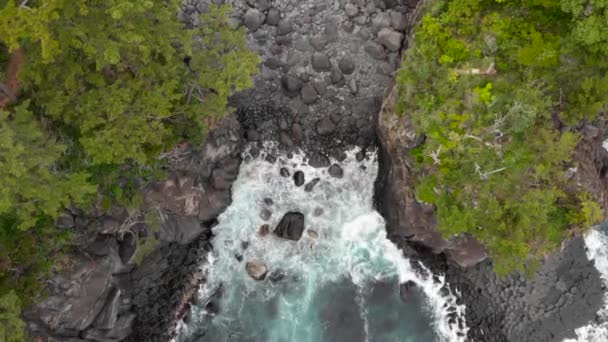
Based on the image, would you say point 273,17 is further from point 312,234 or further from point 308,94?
point 312,234

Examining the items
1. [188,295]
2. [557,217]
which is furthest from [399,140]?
[188,295]

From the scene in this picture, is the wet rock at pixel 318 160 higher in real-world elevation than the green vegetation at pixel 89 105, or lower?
lower

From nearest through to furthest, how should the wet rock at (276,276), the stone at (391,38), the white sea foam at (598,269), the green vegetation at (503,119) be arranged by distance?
1. the green vegetation at (503,119)
2. the white sea foam at (598,269)
3. the wet rock at (276,276)
4. the stone at (391,38)

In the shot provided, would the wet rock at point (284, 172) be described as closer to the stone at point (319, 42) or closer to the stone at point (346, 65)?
the stone at point (346, 65)

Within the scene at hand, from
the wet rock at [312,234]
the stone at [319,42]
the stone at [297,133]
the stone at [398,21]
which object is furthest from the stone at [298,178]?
the stone at [398,21]

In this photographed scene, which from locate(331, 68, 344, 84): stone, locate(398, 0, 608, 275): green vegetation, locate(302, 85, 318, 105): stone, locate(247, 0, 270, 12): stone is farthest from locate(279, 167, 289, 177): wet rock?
locate(247, 0, 270, 12): stone

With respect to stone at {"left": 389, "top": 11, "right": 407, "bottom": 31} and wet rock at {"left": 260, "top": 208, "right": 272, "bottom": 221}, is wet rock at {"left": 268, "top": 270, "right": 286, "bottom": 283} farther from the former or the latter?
stone at {"left": 389, "top": 11, "right": 407, "bottom": 31}

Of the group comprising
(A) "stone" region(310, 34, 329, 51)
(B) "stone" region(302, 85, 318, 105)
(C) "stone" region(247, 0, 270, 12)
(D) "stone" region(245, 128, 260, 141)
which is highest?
(C) "stone" region(247, 0, 270, 12)
